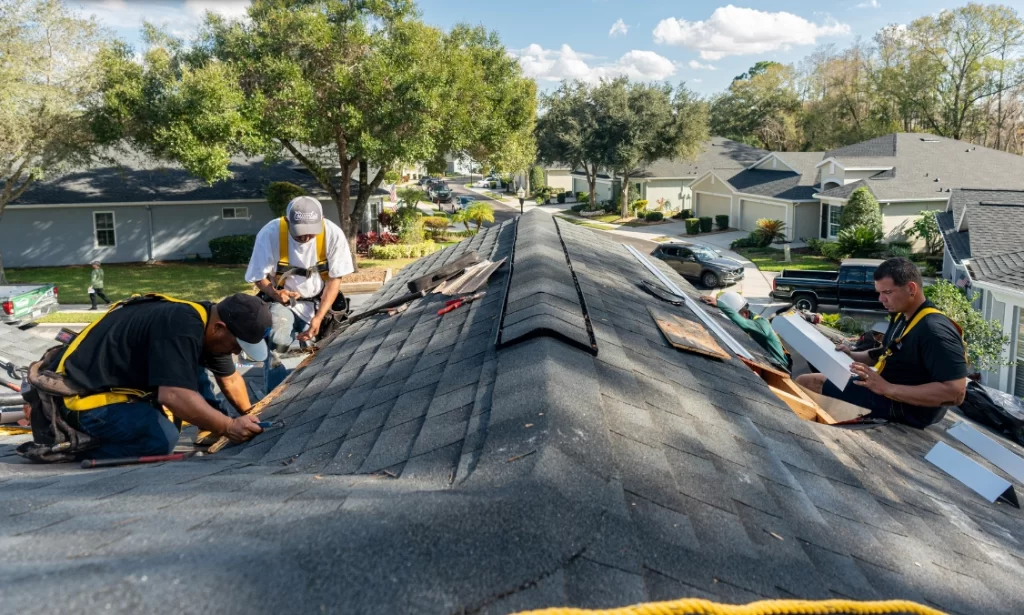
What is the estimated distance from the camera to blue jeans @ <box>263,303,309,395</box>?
561cm

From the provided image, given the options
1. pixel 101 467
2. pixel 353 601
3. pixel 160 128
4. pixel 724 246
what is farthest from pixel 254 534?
pixel 724 246

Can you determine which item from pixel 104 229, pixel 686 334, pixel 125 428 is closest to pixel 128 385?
pixel 125 428

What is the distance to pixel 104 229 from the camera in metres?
27.3

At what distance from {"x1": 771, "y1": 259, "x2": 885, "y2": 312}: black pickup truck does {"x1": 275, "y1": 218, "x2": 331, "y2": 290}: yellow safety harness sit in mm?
16940

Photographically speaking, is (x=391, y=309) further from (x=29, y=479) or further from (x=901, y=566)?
(x=901, y=566)

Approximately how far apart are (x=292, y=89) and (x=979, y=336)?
17.8 metres

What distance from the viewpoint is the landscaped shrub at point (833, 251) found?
27.8m

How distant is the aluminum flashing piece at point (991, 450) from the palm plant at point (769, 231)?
28.3m

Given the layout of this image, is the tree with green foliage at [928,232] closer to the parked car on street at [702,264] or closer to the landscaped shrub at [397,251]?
the parked car on street at [702,264]

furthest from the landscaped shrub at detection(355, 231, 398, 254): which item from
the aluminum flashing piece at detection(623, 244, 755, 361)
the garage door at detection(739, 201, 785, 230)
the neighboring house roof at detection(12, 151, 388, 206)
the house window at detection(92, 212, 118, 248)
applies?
the aluminum flashing piece at detection(623, 244, 755, 361)

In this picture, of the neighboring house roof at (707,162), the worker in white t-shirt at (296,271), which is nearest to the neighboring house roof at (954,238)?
the worker in white t-shirt at (296,271)

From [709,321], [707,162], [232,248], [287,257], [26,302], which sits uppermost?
[707,162]

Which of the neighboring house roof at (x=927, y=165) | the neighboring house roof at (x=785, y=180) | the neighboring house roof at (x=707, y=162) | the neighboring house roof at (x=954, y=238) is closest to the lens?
the neighboring house roof at (x=954, y=238)

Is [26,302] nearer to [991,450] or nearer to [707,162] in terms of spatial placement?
[991,450]
